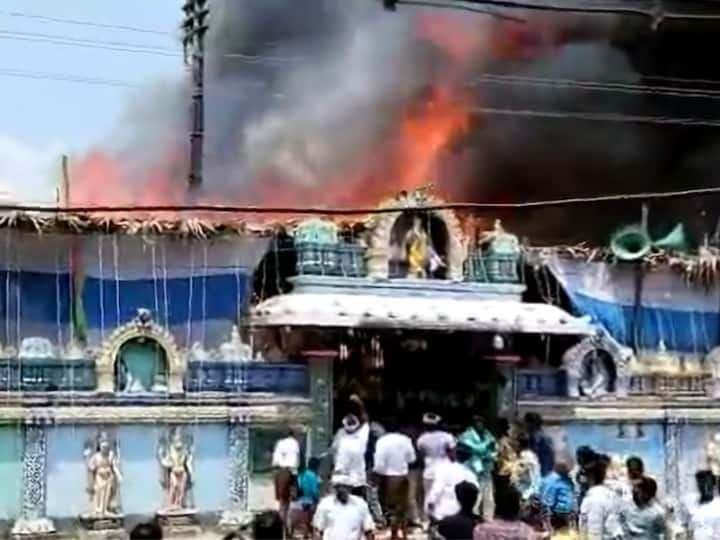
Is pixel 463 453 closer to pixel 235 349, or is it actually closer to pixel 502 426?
pixel 502 426

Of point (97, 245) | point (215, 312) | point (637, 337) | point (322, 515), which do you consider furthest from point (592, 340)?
point (322, 515)

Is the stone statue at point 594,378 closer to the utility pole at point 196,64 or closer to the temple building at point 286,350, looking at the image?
the temple building at point 286,350

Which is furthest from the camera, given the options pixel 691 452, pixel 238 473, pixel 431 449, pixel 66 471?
pixel 691 452

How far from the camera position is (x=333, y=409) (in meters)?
18.1

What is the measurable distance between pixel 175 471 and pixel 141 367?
1208 mm

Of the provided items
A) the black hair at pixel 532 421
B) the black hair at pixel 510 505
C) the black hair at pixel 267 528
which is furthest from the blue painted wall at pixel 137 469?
the black hair at pixel 267 528

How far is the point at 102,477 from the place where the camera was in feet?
54.0

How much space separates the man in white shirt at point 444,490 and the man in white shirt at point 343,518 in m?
2.57

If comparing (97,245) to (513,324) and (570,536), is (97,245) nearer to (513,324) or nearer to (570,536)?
(513,324)

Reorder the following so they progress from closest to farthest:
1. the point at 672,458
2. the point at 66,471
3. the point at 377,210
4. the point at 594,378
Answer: the point at 377,210, the point at 66,471, the point at 594,378, the point at 672,458

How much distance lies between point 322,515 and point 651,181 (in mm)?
15606

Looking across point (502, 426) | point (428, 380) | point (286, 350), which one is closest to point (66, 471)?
point (286, 350)

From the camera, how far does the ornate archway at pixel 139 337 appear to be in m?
16.7

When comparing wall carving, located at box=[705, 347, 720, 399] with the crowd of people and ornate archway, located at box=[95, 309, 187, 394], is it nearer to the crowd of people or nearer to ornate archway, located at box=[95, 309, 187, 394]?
the crowd of people
